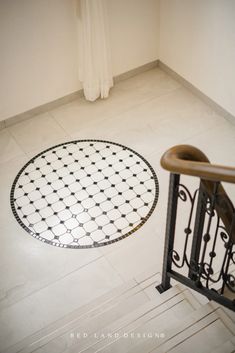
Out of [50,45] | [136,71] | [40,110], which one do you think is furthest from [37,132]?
[136,71]

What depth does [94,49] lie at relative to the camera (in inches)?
188

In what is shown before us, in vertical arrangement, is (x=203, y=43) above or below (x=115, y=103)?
above

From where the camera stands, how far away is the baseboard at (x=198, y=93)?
489 centimetres

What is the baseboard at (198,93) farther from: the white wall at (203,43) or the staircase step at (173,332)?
the staircase step at (173,332)

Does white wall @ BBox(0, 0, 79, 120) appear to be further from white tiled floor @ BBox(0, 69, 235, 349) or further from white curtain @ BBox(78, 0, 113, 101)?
white tiled floor @ BBox(0, 69, 235, 349)

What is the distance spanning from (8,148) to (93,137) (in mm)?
986

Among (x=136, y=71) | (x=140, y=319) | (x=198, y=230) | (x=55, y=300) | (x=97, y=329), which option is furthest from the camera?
(x=136, y=71)

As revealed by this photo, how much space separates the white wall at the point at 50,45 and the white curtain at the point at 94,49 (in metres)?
0.14

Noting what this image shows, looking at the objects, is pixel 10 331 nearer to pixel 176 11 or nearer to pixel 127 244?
pixel 127 244

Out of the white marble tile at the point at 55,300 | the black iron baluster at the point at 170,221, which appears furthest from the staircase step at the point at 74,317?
the black iron baluster at the point at 170,221

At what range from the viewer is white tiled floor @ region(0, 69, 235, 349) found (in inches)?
139

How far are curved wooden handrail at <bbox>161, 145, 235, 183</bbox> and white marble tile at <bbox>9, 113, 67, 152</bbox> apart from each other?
3.07m

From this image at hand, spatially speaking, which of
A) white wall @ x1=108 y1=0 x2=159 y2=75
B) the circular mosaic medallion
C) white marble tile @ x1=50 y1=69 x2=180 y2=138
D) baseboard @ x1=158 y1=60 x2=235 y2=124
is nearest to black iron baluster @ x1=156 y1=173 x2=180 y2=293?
the circular mosaic medallion

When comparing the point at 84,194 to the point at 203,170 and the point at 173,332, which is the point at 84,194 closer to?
the point at 173,332
